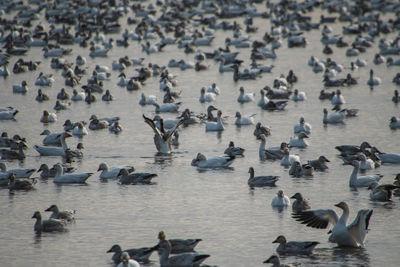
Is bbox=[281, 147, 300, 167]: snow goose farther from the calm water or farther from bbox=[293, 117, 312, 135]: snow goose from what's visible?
bbox=[293, 117, 312, 135]: snow goose

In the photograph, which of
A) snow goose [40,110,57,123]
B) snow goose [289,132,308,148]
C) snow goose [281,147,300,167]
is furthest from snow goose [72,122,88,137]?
snow goose [281,147,300,167]

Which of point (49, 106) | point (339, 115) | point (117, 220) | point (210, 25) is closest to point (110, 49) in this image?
point (210, 25)

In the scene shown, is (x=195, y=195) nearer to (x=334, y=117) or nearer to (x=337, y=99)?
(x=334, y=117)

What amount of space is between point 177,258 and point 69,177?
28.6 ft

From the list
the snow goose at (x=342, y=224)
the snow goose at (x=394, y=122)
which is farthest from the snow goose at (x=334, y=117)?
the snow goose at (x=342, y=224)

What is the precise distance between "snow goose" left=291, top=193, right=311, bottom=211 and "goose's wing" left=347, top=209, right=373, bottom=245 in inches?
119

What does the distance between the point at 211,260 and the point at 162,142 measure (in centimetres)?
1203

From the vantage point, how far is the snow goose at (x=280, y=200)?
22.0m

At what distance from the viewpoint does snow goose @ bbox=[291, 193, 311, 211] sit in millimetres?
21641

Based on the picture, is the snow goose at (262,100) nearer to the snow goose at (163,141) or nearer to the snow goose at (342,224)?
the snow goose at (163,141)

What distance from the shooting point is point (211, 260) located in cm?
1783

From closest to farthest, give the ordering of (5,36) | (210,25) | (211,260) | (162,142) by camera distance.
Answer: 1. (211,260)
2. (162,142)
3. (5,36)
4. (210,25)

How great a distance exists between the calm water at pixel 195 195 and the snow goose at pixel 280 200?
30 centimetres

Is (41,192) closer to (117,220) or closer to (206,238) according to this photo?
(117,220)
